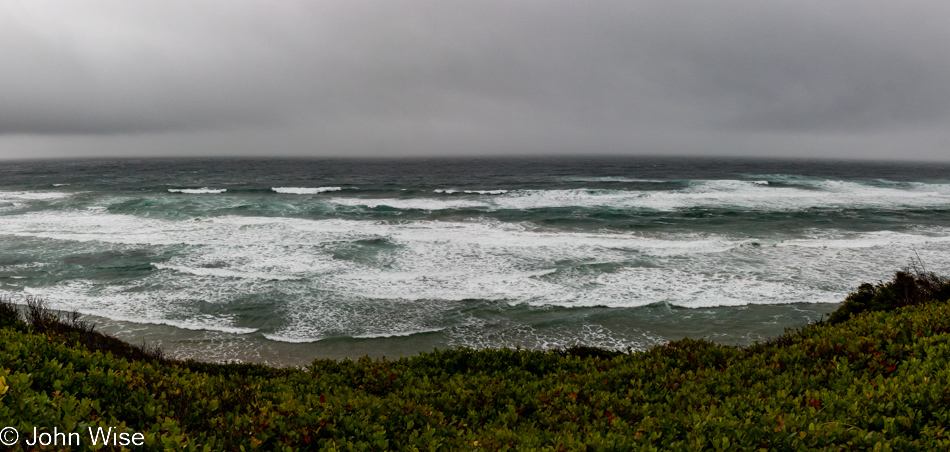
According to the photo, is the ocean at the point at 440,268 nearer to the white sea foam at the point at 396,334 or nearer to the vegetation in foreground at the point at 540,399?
the white sea foam at the point at 396,334

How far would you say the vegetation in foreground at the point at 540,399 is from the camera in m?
3.86

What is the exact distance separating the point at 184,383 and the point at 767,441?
5615 mm

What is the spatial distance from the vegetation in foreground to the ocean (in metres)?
6.90

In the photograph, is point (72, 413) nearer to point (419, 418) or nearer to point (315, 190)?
point (419, 418)

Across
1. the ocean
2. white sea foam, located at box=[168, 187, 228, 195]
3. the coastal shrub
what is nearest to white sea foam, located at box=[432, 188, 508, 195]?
the ocean

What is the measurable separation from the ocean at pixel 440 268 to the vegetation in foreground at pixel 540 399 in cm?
690

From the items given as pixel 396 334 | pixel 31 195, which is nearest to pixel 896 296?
pixel 396 334

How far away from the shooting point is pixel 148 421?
4.13m

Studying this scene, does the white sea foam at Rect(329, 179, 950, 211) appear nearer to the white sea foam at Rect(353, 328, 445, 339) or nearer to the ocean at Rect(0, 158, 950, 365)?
the ocean at Rect(0, 158, 950, 365)

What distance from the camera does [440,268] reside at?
21.0m

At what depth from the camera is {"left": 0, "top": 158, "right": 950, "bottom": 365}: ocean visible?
14.4 meters

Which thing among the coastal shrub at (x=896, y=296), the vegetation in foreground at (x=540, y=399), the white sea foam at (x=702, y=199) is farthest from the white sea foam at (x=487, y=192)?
the vegetation in foreground at (x=540, y=399)

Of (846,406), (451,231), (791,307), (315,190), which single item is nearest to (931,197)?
(791,307)

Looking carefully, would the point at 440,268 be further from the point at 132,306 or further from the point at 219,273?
the point at 132,306
